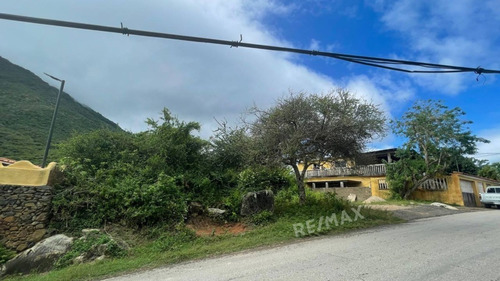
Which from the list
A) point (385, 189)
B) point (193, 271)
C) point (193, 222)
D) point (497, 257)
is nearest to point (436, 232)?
point (497, 257)

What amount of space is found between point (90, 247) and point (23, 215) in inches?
105

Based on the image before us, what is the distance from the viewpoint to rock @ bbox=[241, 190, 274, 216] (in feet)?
29.1

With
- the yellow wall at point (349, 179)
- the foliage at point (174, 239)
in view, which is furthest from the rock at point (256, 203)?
the yellow wall at point (349, 179)

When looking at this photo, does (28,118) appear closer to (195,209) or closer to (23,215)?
(23,215)

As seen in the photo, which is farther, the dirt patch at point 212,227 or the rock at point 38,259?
the dirt patch at point 212,227

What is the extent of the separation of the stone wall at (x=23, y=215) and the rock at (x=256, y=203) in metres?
5.94

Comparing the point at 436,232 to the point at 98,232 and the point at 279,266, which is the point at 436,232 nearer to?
the point at 279,266

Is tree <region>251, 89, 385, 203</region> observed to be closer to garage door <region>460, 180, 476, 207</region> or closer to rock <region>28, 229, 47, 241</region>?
rock <region>28, 229, 47, 241</region>

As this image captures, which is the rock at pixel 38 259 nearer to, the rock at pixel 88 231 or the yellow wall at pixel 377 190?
the rock at pixel 88 231

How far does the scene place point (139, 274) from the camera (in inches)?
186

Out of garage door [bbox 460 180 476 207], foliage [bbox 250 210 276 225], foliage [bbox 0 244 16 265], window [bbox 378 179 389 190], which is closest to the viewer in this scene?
foliage [bbox 0 244 16 265]

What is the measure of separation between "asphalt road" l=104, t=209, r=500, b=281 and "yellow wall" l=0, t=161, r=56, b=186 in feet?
16.3

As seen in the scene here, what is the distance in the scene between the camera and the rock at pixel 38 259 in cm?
558

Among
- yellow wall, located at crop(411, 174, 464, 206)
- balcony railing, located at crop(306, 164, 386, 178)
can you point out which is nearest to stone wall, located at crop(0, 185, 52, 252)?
balcony railing, located at crop(306, 164, 386, 178)
